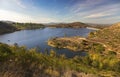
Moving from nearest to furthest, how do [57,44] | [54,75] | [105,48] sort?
[54,75], [105,48], [57,44]

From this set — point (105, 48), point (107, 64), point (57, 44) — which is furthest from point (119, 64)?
point (57, 44)

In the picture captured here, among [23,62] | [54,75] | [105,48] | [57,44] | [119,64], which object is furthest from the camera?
[57,44]

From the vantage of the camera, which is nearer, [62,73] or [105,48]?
[62,73]

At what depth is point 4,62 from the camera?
978cm

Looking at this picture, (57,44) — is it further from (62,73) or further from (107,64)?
(62,73)

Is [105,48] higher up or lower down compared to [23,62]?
lower down

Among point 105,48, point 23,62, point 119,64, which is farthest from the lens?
point 105,48

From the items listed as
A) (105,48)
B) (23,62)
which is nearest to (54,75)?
(23,62)

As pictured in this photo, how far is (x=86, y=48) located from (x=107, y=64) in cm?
4682

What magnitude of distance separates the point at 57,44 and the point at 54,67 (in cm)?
10044

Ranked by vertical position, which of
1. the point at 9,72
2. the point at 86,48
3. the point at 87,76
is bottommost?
the point at 86,48

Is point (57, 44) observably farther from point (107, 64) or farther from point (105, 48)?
point (107, 64)

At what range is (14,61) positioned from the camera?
32.9 feet

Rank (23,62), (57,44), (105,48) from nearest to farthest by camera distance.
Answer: (23,62)
(105,48)
(57,44)
